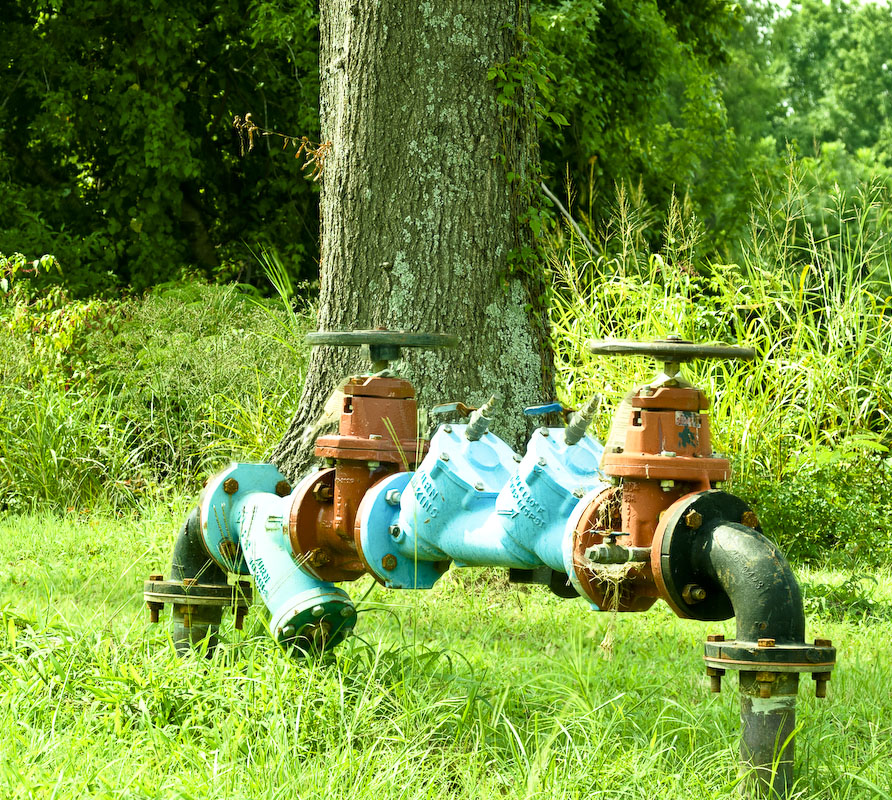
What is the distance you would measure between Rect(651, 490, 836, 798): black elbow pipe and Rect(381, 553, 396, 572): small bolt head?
Result: 30.0 inches

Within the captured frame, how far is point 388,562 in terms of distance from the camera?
259 centimetres

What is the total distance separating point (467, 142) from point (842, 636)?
2.22 metres

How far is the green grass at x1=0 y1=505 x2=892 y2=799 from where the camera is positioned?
7.07ft

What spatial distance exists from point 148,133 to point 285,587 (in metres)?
8.20

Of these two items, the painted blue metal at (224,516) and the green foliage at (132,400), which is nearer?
the painted blue metal at (224,516)

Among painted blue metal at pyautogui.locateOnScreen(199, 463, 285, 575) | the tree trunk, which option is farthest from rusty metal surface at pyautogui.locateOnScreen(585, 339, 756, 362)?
the tree trunk

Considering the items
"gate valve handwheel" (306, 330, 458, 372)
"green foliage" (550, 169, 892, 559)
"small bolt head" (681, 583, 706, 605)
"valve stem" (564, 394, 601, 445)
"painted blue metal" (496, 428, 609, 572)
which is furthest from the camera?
"green foliage" (550, 169, 892, 559)

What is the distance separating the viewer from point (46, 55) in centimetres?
1034

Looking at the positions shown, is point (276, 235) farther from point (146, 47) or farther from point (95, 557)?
point (95, 557)

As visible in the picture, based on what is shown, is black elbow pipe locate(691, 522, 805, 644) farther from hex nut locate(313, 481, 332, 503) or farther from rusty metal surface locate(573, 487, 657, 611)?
hex nut locate(313, 481, 332, 503)

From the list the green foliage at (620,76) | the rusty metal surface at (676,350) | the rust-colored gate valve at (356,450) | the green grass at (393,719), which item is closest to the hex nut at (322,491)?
the rust-colored gate valve at (356,450)

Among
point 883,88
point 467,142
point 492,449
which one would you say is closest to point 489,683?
point 492,449

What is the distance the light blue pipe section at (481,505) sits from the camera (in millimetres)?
2301

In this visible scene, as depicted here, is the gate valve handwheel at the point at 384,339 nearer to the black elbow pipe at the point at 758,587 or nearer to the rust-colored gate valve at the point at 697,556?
the rust-colored gate valve at the point at 697,556
